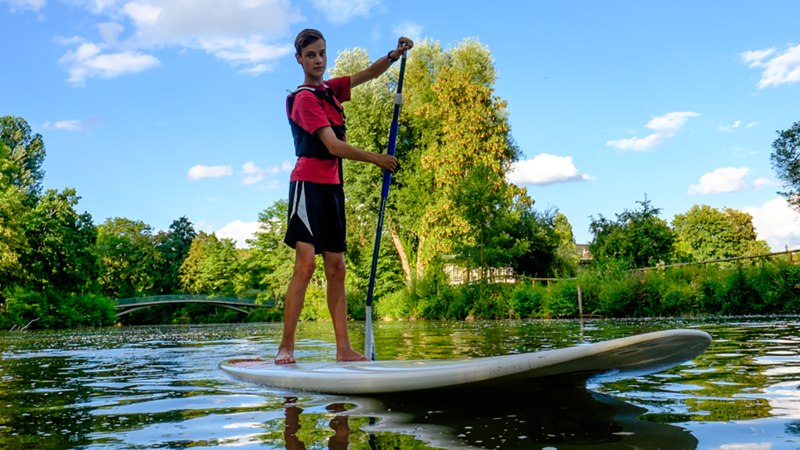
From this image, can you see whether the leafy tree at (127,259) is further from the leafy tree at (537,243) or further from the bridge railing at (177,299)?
the leafy tree at (537,243)

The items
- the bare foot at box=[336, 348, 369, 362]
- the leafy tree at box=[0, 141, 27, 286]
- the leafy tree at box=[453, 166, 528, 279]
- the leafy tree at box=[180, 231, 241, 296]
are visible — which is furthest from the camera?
the leafy tree at box=[180, 231, 241, 296]

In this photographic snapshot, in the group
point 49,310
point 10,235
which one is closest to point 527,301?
point 10,235

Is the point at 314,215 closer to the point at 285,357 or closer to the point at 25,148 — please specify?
the point at 285,357

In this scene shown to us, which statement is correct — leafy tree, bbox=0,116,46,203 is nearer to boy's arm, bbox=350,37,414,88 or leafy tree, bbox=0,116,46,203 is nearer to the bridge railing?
the bridge railing

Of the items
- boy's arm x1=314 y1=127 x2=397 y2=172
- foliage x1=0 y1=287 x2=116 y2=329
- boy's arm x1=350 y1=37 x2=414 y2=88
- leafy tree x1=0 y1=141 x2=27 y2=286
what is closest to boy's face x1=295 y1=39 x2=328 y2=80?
boy's arm x1=350 y1=37 x2=414 y2=88

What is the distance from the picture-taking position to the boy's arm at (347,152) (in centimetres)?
388

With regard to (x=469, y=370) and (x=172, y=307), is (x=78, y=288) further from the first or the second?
(x=469, y=370)

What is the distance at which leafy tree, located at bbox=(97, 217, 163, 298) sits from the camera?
210 ft

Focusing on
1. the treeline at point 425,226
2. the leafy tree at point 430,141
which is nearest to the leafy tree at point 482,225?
the treeline at point 425,226

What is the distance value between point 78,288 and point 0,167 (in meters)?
7.71

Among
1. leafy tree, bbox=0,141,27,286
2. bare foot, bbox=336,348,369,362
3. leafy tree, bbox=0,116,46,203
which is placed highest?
leafy tree, bbox=0,116,46,203

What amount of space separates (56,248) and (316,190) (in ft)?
116

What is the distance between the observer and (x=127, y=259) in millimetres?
66062

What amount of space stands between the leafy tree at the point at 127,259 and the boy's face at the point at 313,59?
6244cm
